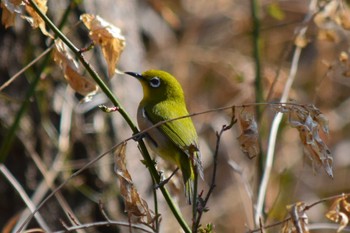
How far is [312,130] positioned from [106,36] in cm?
80

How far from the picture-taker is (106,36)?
2.42 m

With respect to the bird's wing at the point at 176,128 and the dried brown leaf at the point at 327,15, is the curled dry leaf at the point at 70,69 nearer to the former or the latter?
the bird's wing at the point at 176,128

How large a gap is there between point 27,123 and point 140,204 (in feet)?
7.37

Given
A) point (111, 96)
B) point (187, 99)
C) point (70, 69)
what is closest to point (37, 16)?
point (70, 69)

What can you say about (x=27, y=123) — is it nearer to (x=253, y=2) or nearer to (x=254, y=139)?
(x=253, y=2)

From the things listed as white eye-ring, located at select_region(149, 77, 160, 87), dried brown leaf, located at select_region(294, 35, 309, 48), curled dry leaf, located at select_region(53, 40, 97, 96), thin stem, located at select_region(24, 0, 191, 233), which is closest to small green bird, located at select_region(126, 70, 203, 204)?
white eye-ring, located at select_region(149, 77, 160, 87)

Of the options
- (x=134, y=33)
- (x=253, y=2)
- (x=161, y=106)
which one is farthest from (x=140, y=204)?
(x=134, y=33)

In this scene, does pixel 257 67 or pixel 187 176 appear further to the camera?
pixel 257 67

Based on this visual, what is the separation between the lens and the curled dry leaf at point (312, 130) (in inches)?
81.3

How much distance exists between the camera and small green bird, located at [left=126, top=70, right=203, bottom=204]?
2.83 metres

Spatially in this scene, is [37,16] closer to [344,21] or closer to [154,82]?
[154,82]

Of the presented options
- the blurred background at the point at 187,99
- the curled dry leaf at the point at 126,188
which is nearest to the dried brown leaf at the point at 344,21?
the blurred background at the point at 187,99

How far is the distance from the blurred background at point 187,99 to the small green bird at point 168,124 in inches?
4.7

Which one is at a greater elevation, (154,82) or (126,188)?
(154,82)
